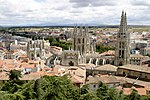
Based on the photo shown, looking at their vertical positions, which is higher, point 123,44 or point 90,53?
point 123,44

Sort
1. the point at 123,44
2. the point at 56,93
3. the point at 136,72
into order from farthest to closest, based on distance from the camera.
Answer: the point at 123,44, the point at 136,72, the point at 56,93

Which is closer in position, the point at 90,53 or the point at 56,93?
the point at 56,93

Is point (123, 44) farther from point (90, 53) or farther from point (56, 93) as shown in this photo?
point (56, 93)

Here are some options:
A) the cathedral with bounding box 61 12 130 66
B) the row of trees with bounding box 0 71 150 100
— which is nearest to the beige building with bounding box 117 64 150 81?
the cathedral with bounding box 61 12 130 66

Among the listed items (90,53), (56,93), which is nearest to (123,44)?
(90,53)

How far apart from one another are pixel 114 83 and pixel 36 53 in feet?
115

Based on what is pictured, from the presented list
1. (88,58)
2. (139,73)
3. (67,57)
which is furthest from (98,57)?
(139,73)

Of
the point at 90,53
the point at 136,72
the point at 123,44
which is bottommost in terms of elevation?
the point at 90,53

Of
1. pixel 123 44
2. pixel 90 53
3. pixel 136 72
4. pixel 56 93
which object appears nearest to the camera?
pixel 56 93

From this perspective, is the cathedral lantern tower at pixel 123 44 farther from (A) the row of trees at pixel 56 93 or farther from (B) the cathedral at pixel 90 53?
(A) the row of trees at pixel 56 93

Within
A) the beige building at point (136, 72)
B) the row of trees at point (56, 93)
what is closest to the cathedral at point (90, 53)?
the beige building at point (136, 72)

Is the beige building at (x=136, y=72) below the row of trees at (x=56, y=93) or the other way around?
below

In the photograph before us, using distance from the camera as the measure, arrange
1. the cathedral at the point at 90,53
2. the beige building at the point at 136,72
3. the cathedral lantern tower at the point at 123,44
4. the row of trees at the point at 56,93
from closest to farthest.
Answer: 1. the row of trees at the point at 56,93
2. the beige building at the point at 136,72
3. the cathedral at the point at 90,53
4. the cathedral lantern tower at the point at 123,44

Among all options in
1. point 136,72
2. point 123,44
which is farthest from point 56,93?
point 123,44
